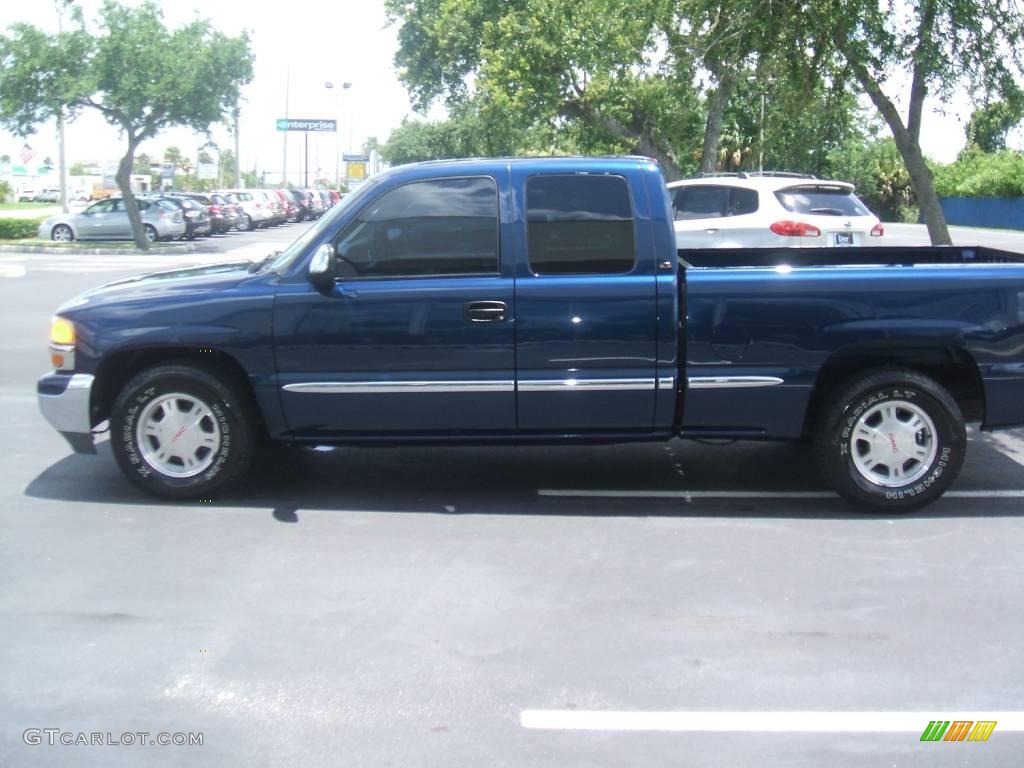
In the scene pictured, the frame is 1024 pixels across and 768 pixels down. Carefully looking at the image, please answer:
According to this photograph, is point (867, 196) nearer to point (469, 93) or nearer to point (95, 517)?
point (469, 93)

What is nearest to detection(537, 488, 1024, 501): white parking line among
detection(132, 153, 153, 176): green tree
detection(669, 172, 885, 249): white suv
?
detection(669, 172, 885, 249): white suv

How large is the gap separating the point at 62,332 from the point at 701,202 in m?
10.2

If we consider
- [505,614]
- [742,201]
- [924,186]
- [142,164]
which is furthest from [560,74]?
[142,164]

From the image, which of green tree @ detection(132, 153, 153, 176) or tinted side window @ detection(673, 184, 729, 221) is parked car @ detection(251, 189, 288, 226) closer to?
tinted side window @ detection(673, 184, 729, 221)

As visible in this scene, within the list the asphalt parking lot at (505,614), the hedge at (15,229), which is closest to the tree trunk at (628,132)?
the hedge at (15,229)

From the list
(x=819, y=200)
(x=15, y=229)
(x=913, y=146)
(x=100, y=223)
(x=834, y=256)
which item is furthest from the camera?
(x=15, y=229)

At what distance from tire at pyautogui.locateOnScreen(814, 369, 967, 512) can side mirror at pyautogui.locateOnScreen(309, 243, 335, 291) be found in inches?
113

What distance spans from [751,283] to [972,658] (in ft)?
7.93

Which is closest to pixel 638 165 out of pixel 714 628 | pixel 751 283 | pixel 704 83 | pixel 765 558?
pixel 751 283

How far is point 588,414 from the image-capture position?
6652 millimetres

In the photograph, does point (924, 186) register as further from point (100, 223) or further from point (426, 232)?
point (100, 223)

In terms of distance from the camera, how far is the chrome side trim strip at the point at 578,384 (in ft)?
21.5

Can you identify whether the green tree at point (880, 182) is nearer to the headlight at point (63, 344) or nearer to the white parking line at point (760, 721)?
the headlight at point (63, 344)

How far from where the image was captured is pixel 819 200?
14.5 meters
